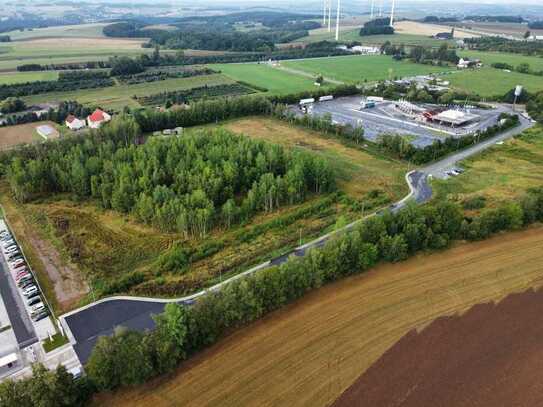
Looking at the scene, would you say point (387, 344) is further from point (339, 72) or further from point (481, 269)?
point (339, 72)

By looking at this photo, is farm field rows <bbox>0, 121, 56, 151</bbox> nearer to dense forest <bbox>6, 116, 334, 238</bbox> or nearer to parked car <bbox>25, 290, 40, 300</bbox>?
dense forest <bbox>6, 116, 334, 238</bbox>

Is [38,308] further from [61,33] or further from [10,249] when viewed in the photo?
[61,33]

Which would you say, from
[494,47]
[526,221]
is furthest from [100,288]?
[494,47]

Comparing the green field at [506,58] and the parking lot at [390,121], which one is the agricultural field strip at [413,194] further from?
the green field at [506,58]

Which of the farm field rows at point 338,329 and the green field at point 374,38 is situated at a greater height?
the green field at point 374,38

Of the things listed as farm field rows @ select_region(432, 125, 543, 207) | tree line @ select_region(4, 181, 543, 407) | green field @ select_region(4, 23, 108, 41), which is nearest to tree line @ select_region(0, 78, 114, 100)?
tree line @ select_region(4, 181, 543, 407)

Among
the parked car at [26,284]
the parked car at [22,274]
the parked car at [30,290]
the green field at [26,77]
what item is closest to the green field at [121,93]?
the green field at [26,77]
